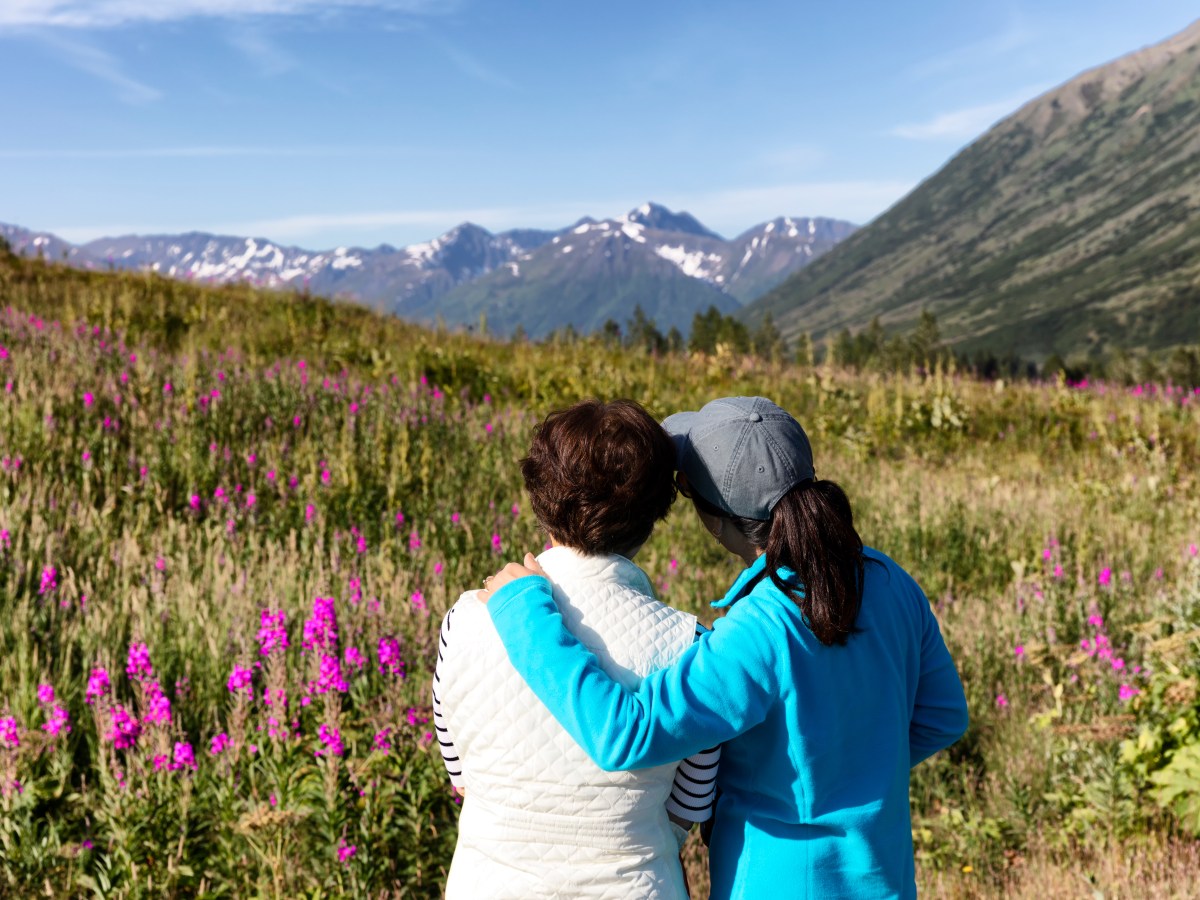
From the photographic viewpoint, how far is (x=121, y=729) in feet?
9.97

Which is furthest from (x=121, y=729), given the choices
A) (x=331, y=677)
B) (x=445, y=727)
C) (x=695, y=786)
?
(x=695, y=786)

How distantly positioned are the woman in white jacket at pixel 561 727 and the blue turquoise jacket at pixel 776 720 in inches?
3.1

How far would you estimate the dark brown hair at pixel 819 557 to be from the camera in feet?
5.16

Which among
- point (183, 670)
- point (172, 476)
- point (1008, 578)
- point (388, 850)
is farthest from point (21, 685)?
point (1008, 578)

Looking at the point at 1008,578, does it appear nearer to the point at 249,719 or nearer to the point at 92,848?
the point at 249,719

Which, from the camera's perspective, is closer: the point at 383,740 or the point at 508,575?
the point at 508,575

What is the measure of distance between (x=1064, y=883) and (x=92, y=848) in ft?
10.2

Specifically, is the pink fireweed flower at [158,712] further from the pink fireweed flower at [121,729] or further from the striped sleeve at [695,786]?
the striped sleeve at [695,786]

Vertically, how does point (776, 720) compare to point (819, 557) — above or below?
below

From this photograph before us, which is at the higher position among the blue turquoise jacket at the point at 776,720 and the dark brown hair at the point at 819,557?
the dark brown hair at the point at 819,557

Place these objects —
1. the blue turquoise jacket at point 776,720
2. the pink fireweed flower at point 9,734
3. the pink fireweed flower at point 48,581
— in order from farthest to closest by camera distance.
Result: the pink fireweed flower at point 48,581 < the pink fireweed flower at point 9,734 < the blue turquoise jacket at point 776,720

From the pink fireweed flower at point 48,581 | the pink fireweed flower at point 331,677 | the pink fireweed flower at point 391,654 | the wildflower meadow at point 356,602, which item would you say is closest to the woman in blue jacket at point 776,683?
the wildflower meadow at point 356,602

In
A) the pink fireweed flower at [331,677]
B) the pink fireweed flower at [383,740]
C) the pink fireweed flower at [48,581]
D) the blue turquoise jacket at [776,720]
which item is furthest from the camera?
the pink fireweed flower at [48,581]

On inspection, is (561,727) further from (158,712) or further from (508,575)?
(158,712)
